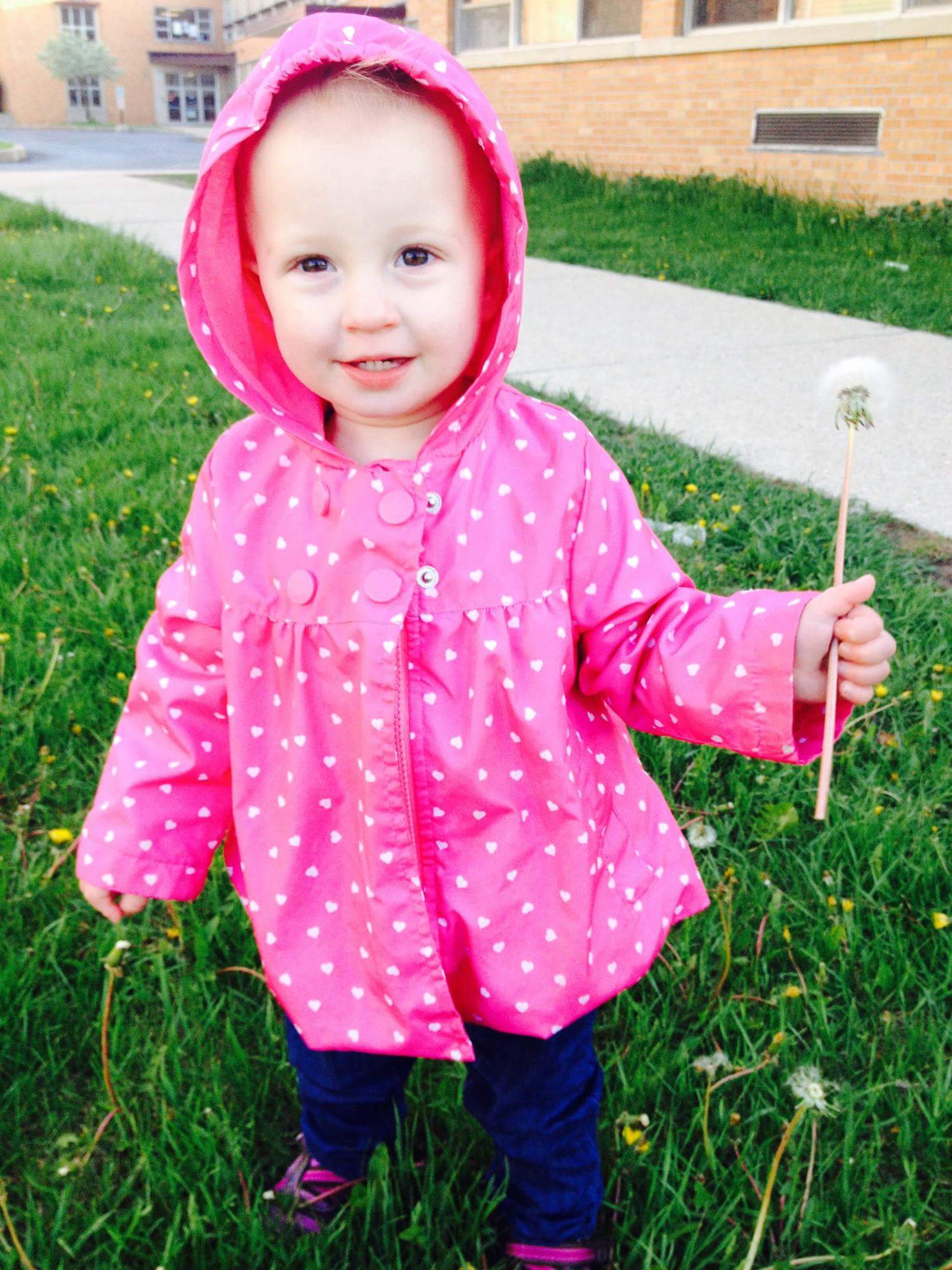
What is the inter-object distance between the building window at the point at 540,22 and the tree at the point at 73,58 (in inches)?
1522

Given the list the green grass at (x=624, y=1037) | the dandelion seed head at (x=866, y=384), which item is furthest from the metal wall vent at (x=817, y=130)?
the dandelion seed head at (x=866, y=384)

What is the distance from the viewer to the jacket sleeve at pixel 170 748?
4.63 ft

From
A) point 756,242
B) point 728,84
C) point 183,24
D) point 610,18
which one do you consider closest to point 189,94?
point 183,24

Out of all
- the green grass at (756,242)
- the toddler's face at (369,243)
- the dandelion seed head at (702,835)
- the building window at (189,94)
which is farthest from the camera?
the building window at (189,94)

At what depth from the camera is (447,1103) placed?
1.65 m

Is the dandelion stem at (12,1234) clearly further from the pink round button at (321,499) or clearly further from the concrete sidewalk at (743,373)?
the concrete sidewalk at (743,373)

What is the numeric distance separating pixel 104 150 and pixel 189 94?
28.9 m

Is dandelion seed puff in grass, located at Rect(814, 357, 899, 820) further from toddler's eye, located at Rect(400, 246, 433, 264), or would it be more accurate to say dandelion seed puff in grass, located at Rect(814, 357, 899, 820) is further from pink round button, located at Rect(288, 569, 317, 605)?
pink round button, located at Rect(288, 569, 317, 605)

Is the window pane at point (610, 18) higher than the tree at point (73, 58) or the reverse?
the reverse

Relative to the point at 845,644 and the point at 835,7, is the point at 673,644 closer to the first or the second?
the point at 845,644

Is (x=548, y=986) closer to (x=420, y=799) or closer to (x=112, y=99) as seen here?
(x=420, y=799)

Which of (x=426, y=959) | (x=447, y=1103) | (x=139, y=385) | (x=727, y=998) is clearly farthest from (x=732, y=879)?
(x=139, y=385)

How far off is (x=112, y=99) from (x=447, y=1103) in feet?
182

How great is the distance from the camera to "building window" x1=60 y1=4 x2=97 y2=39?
49.4 meters
